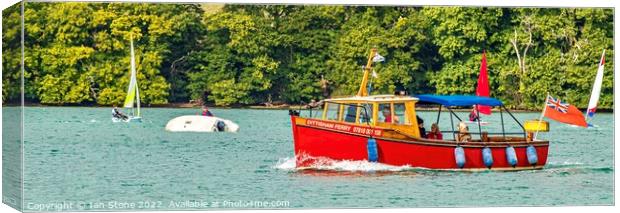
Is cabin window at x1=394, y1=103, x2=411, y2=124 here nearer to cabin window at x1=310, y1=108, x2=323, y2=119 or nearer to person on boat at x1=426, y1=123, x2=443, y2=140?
person on boat at x1=426, y1=123, x2=443, y2=140

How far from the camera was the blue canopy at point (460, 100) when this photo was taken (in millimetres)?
35719

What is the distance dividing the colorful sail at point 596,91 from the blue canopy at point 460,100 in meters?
1.79

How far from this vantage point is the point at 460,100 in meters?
35.9

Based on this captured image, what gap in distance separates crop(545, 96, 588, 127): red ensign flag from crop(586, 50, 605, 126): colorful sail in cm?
24

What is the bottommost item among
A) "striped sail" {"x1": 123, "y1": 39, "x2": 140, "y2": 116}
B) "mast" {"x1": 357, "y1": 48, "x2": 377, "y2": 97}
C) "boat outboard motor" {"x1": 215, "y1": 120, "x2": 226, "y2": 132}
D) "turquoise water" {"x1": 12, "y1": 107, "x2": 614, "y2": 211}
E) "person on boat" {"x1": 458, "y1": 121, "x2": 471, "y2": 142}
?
"turquoise water" {"x1": 12, "y1": 107, "x2": 614, "y2": 211}

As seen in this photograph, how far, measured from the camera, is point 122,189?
33188 millimetres

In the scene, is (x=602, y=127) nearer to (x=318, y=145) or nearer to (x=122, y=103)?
(x=318, y=145)

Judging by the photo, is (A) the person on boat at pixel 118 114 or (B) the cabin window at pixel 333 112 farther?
(A) the person on boat at pixel 118 114

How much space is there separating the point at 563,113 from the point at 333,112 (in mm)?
4714

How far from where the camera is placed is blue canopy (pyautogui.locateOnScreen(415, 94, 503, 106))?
35.7 meters

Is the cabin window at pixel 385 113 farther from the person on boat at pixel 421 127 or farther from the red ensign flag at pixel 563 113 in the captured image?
the red ensign flag at pixel 563 113

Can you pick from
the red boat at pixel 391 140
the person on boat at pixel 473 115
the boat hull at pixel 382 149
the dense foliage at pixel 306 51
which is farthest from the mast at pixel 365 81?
the person on boat at pixel 473 115

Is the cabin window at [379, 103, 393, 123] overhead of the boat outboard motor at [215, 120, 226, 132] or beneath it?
overhead

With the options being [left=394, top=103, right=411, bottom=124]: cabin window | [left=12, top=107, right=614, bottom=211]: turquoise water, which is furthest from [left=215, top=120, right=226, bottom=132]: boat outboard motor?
[left=394, top=103, right=411, bottom=124]: cabin window
